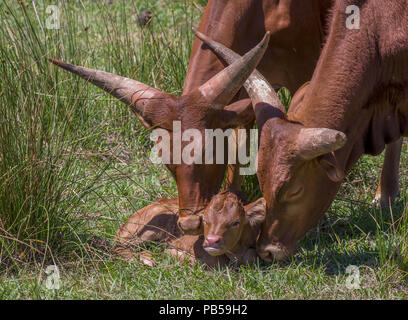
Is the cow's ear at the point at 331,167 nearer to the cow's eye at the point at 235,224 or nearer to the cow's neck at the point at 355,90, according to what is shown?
the cow's neck at the point at 355,90

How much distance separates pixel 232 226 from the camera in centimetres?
514

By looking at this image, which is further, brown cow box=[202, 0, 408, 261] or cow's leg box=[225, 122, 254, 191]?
cow's leg box=[225, 122, 254, 191]

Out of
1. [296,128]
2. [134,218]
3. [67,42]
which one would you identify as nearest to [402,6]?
[296,128]

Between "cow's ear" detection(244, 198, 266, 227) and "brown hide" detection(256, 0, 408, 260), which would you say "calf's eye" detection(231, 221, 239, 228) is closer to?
"cow's ear" detection(244, 198, 266, 227)

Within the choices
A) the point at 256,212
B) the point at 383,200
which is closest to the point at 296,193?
the point at 256,212

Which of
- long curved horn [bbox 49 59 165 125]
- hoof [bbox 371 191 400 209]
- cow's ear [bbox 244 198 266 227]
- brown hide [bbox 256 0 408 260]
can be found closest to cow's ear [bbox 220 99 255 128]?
brown hide [bbox 256 0 408 260]

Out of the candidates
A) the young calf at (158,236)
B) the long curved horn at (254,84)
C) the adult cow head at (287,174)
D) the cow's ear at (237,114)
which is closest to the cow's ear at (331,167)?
the adult cow head at (287,174)

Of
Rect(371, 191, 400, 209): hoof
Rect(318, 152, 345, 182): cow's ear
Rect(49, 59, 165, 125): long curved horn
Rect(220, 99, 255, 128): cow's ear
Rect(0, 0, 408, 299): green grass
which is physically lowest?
Rect(371, 191, 400, 209): hoof

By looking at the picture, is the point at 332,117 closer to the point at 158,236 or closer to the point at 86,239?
the point at 158,236

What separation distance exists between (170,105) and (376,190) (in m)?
2.25

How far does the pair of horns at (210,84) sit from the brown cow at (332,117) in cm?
18

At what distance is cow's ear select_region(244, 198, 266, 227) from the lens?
17.3 ft

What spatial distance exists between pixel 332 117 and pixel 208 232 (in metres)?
1.02

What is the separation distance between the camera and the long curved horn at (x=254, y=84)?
212 inches
